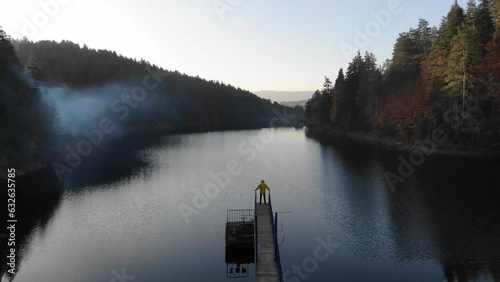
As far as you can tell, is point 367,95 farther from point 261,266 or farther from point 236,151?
point 261,266

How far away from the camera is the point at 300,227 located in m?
34.7

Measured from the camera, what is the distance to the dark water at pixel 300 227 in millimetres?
25828

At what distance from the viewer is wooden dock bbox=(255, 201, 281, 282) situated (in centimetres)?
2302

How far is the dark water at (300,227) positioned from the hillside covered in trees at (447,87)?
1456 cm

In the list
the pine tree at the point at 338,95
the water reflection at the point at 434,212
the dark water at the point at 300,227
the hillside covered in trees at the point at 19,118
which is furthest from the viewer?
the pine tree at the point at 338,95

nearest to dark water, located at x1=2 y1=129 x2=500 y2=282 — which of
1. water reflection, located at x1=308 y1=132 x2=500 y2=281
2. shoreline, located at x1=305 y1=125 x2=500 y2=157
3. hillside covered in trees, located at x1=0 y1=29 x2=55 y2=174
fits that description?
water reflection, located at x1=308 y1=132 x2=500 y2=281

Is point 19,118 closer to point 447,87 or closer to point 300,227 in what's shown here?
point 300,227

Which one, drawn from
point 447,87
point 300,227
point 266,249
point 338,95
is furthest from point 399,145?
point 266,249

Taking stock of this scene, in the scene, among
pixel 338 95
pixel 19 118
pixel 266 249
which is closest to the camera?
pixel 266 249

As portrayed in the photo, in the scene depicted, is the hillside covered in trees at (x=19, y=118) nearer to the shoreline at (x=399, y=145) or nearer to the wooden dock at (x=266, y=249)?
the wooden dock at (x=266, y=249)

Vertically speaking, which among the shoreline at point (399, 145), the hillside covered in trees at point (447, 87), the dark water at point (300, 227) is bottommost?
the dark water at point (300, 227)

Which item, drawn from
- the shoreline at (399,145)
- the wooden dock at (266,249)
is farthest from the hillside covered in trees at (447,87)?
the wooden dock at (266,249)

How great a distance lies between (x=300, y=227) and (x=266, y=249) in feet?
30.0

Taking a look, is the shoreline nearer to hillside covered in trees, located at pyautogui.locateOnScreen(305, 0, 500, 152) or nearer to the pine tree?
hillside covered in trees, located at pyautogui.locateOnScreen(305, 0, 500, 152)
